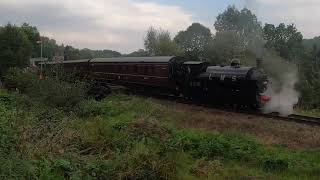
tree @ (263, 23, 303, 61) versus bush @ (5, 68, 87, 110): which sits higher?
tree @ (263, 23, 303, 61)

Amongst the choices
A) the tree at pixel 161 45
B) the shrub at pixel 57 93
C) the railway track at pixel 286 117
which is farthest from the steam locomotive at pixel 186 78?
the tree at pixel 161 45

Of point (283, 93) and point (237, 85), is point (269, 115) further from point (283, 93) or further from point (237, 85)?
point (237, 85)

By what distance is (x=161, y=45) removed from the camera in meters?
78.5

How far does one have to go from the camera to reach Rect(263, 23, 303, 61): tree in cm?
8962

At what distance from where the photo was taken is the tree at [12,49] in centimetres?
5084

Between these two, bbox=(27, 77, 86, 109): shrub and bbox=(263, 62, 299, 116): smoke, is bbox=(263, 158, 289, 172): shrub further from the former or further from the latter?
bbox=(27, 77, 86, 109): shrub

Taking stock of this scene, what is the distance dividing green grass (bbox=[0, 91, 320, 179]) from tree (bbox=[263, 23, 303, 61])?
75.5m

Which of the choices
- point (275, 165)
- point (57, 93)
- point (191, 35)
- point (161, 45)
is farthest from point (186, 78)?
point (191, 35)

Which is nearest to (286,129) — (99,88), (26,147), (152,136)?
(152,136)

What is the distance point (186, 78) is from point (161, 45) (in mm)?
51136

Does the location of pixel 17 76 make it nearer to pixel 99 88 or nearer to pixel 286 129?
pixel 99 88

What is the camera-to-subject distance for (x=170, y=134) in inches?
580

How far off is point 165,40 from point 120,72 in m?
49.2

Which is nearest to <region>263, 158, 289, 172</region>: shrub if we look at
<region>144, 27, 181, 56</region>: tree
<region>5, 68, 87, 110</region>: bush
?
<region>5, 68, 87, 110</region>: bush
